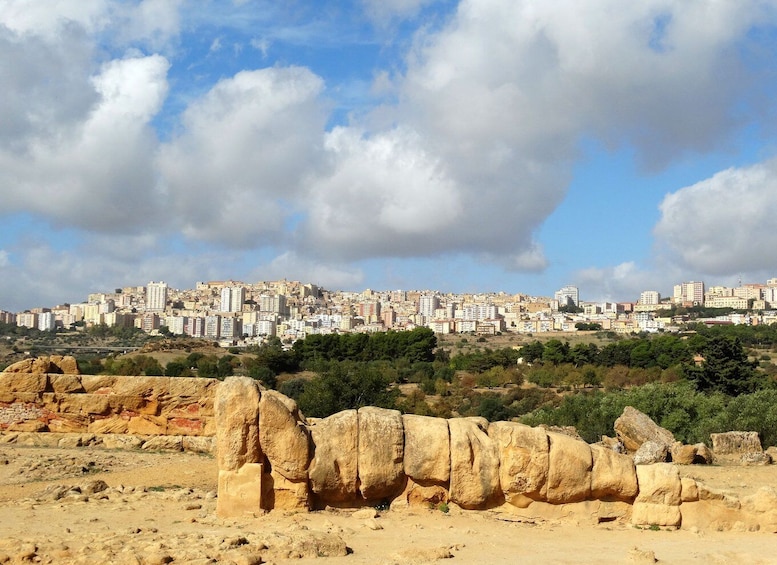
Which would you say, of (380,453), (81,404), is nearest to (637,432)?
(380,453)

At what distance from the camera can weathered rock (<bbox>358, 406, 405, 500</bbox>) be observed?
33.2 ft

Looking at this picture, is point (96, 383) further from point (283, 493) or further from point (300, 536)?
point (300, 536)

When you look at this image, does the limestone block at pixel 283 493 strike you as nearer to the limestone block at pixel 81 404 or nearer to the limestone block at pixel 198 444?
the limestone block at pixel 198 444

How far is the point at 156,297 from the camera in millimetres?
187250

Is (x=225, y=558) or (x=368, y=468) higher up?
(x=368, y=468)

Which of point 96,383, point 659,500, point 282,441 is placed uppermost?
point 96,383

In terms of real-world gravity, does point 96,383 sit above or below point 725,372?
below

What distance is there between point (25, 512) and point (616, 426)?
1358 cm

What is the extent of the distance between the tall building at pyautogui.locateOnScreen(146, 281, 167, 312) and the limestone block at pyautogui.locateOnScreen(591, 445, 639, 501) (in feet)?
592

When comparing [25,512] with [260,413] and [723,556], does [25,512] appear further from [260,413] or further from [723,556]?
[723,556]

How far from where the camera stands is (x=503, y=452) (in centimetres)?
1030

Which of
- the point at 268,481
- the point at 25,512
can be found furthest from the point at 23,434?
the point at 268,481

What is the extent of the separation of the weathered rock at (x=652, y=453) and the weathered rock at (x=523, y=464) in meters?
6.36

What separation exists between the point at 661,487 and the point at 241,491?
533 cm
